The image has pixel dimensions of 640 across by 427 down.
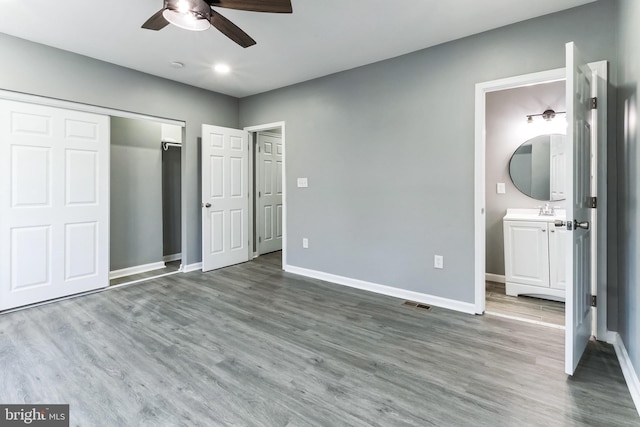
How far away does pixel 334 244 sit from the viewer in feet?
13.0

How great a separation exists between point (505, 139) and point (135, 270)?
523 centimetres

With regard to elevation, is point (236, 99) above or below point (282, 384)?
above

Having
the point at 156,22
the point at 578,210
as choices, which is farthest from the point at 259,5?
the point at 578,210

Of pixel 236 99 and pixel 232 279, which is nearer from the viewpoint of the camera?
pixel 232 279

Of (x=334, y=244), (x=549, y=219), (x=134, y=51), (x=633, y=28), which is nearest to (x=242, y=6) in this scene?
(x=134, y=51)

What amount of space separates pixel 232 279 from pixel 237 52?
106 inches

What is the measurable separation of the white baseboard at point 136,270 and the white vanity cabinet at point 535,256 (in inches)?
183

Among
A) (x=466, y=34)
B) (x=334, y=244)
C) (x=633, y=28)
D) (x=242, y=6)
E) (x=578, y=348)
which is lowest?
(x=578, y=348)

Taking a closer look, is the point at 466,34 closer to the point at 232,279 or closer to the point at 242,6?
the point at 242,6

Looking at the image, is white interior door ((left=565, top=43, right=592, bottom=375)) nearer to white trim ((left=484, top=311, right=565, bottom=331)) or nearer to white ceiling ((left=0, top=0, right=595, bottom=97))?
white trim ((left=484, top=311, right=565, bottom=331))

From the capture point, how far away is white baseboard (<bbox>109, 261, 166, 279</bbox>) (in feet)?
13.7

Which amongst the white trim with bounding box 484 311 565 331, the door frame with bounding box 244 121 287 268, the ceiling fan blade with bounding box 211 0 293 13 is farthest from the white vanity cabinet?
the ceiling fan blade with bounding box 211 0 293 13

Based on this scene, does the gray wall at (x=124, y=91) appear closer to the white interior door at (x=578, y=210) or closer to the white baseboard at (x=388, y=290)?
the white baseboard at (x=388, y=290)

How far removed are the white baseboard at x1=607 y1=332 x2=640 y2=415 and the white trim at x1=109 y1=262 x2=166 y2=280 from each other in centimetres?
505
